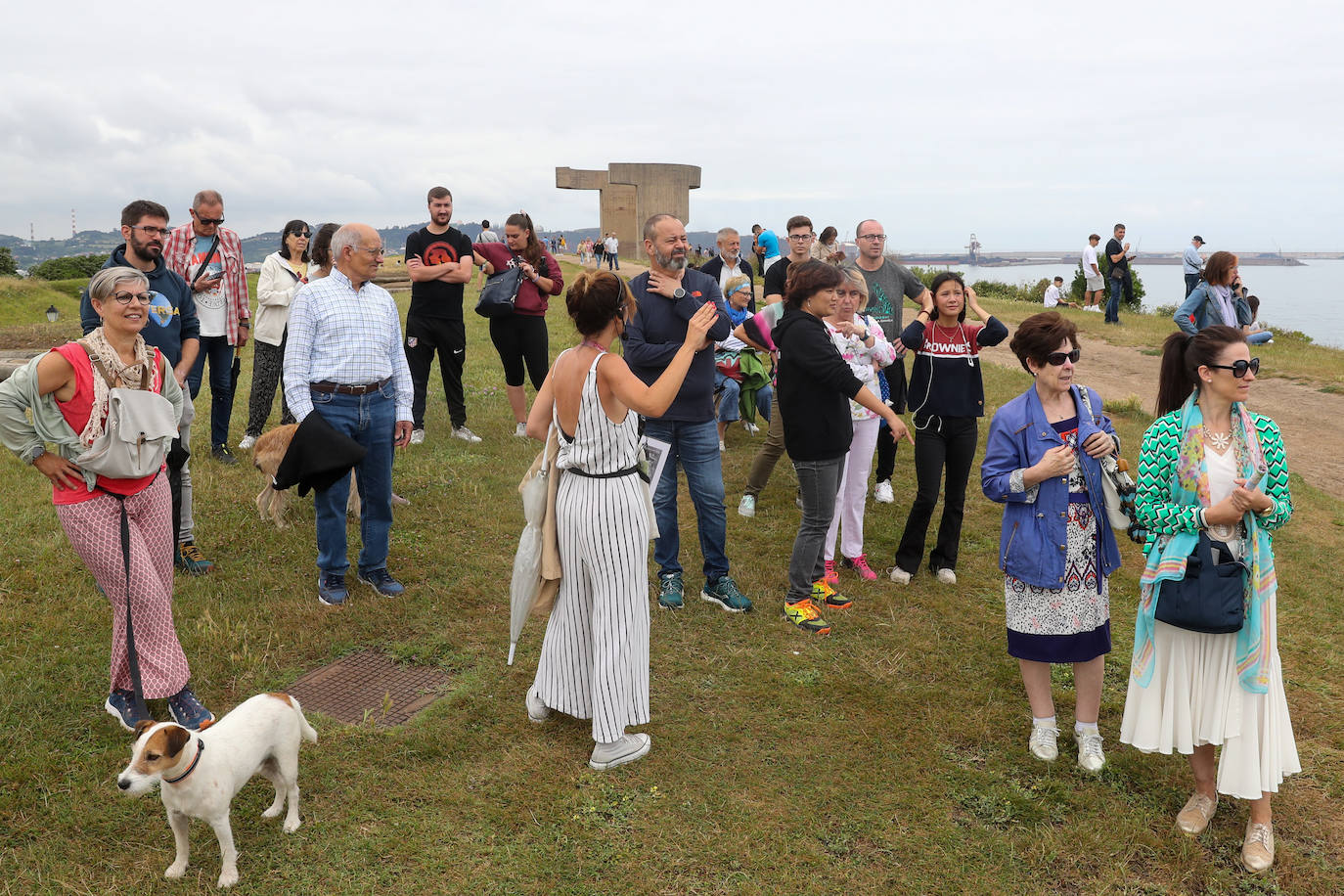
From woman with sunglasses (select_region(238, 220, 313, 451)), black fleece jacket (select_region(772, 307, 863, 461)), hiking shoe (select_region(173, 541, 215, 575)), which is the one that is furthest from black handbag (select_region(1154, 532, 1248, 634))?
woman with sunglasses (select_region(238, 220, 313, 451))

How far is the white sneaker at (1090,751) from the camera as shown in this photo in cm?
392

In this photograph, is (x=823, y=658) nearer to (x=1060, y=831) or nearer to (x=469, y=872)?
(x=1060, y=831)

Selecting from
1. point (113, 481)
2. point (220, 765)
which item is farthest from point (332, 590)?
point (220, 765)

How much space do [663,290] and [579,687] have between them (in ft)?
7.42

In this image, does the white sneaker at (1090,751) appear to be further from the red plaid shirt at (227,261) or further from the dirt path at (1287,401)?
the red plaid shirt at (227,261)

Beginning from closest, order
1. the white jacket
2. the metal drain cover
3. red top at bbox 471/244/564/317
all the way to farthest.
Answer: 1. the metal drain cover
2. the white jacket
3. red top at bbox 471/244/564/317

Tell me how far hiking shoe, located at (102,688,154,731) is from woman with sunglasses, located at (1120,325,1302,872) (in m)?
4.28

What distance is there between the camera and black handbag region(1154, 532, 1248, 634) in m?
3.27

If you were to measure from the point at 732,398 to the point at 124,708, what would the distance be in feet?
20.0

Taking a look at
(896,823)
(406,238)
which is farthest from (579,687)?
(406,238)

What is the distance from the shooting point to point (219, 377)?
7734 millimetres

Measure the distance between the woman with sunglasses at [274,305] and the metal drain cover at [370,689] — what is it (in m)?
3.55

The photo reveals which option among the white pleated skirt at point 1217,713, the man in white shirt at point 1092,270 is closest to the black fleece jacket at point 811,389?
the white pleated skirt at point 1217,713

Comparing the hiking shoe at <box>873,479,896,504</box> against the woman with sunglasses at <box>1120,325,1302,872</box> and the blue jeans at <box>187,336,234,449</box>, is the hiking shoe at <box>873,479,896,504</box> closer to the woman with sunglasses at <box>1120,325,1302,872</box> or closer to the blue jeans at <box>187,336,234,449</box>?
the woman with sunglasses at <box>1120,325,1302,872</box>
